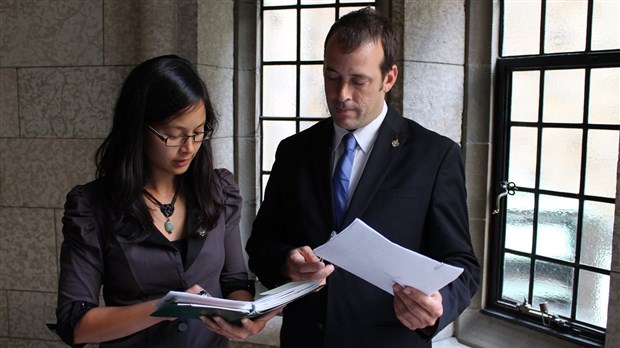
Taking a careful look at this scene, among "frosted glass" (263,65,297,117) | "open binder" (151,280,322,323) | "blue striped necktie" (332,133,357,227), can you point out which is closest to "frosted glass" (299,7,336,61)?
"frosted glass" (263,65,297,117)

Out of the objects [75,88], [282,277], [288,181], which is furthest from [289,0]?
[282,277]

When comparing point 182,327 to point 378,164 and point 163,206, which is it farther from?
point 378,164

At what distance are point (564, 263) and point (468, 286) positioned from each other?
1.29m

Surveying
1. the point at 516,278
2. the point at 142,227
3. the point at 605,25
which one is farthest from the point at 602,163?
the point at 142,227

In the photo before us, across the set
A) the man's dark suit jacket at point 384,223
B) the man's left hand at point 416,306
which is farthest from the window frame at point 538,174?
the man's left hand at point 416,306

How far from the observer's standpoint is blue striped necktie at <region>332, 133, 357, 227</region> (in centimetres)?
152

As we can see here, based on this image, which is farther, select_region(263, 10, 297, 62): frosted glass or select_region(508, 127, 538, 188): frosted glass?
select_region(263, 10, 297, 62): frosted glass

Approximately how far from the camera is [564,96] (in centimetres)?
249

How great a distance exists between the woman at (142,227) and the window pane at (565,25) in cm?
168

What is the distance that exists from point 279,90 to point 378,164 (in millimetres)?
1678

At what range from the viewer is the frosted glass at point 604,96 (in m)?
2.31

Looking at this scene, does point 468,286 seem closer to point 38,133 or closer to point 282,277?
point 282,277

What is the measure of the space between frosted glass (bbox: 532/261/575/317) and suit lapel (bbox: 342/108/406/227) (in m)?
1.42

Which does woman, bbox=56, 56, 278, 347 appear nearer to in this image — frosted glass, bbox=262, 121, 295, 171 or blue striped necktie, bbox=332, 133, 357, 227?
blue striped necktie, bbox=332, 133, 357, 227
